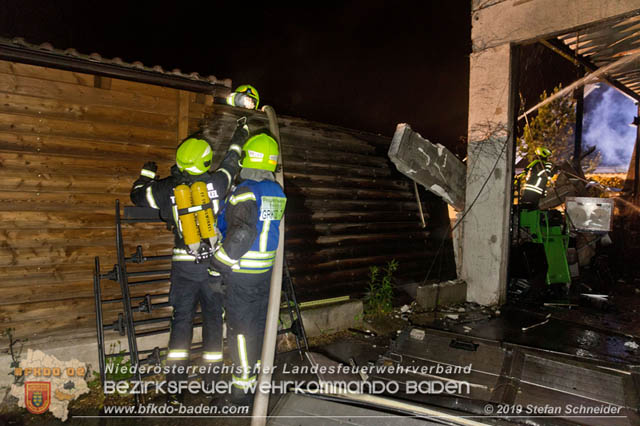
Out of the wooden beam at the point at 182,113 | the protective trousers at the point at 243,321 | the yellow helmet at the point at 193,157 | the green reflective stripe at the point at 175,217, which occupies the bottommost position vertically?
the protective trousers at the point at 243,321

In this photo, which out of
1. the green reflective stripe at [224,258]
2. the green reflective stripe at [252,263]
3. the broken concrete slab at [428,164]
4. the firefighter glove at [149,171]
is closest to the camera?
the green reflective stripe at [224,258]

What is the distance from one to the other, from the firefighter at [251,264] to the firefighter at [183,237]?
0.23 meters

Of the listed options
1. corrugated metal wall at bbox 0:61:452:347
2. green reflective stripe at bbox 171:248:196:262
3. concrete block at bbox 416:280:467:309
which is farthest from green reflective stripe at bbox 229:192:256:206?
concrete block at bbox 416:280:467:309

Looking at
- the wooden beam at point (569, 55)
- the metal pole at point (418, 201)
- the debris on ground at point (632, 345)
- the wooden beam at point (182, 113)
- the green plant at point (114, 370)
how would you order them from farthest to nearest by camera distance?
1. the metal pole at point (418, 201)
2. the wooden beam at point (569, 55)
3. the debris on ground at point (632, 345)
4. the wooden beam at point (182, 113)
5. the green plant at point (114, 370)

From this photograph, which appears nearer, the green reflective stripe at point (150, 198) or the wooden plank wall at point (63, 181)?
the green reflective stripe at point (150, 198)

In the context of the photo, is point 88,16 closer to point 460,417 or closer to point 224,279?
point 224,279

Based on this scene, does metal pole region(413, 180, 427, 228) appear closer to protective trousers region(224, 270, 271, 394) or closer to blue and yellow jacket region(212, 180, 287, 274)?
blue and yellow jacket region(212, 180, 287, 274)

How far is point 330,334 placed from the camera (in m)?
5.96

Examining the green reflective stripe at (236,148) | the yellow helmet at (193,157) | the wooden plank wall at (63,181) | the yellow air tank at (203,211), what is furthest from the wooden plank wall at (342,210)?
the yellow air tank at (203,211)

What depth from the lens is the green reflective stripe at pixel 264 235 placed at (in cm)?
380

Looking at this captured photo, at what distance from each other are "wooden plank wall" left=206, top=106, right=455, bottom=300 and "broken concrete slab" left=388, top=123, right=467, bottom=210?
0.82 metres

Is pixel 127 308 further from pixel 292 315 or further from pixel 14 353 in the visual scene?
pixel 292 315

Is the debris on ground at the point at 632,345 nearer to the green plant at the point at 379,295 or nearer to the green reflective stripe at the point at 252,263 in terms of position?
the green plant at the point at 379,295

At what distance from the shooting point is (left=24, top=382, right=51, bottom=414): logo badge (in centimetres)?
382
